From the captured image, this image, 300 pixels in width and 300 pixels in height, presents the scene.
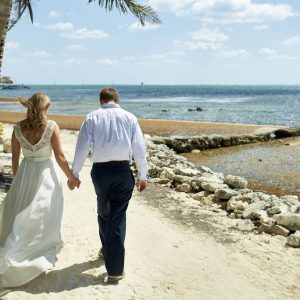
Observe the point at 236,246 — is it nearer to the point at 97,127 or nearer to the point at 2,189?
the point at 97,127

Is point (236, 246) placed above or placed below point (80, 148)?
below

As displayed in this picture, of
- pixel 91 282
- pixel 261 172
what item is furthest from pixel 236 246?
pixel 261 172

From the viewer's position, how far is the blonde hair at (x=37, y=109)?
473cm

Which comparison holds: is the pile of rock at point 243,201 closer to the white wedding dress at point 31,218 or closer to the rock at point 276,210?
the rock at point 276,210

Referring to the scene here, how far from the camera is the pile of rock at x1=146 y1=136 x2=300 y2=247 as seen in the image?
23.9 feet

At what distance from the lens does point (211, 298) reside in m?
4.93

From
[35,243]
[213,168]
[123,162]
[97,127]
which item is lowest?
[213,168]

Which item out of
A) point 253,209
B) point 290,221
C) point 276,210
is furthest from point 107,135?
point 276,210

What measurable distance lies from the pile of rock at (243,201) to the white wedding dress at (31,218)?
3.44 m

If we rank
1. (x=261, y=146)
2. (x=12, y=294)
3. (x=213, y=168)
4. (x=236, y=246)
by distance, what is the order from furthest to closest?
(x=261, y=146)
(x=213, y=168)
(x=236, y=246)
(x=12, y=294)

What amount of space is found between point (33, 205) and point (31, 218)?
13 cm

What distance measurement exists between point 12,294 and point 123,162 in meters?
1.61

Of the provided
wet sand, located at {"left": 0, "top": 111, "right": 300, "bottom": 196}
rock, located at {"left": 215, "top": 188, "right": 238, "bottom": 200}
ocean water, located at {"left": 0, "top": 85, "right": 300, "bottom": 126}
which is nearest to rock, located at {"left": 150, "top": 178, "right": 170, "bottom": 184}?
rock, located at {"left": 215, "top": 188, "right": 238, "bottom": 200}

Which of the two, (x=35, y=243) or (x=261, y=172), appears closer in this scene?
(x=35, y=243)
